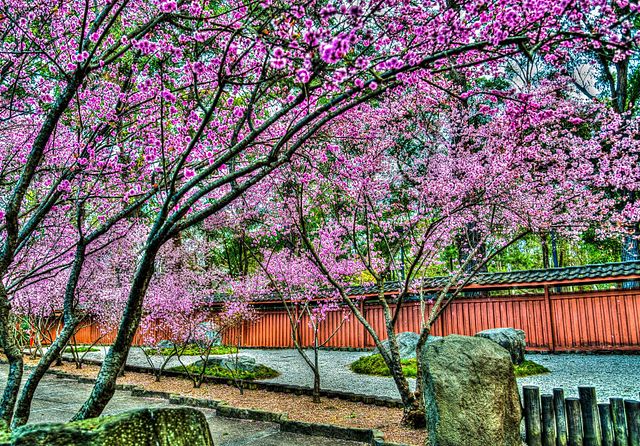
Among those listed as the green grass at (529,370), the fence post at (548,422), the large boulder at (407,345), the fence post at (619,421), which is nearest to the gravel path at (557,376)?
the green grass at (529,370)

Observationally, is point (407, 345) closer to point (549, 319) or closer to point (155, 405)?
point (549, 319)

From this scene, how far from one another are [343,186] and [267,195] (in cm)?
237

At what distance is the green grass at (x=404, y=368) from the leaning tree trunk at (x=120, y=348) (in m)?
7.82

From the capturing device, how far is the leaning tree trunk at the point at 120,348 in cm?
312

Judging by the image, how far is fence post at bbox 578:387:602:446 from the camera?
14.4 feet

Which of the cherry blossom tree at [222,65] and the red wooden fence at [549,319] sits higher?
the cherry blossom tree at [222,65]

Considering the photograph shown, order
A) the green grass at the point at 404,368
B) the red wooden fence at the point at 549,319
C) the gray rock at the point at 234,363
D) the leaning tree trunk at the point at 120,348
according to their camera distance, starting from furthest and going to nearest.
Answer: the red wooden fence at the point at 549,319, the gray rock at the point at 234,363, the green grass at the point at 404,368, the leaning tree trunk at the point at 120,348

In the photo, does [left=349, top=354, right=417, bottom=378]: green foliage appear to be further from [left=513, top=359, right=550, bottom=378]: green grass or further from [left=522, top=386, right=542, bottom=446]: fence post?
[left=522, top=386, right=542, bottom=446]: fence post

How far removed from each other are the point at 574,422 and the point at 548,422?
9.5 inches

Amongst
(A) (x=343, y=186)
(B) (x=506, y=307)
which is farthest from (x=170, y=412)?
(B) (x=506, y=307)

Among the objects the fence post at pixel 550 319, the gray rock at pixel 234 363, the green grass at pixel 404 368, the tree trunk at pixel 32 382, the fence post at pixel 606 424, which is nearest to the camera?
the tree trunk at pixel 32 382

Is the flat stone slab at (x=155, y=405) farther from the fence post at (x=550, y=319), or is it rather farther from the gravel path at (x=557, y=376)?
the fence post at (x=550, y=319)

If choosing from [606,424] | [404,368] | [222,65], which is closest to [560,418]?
[606,424]

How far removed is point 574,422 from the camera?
4504mm
